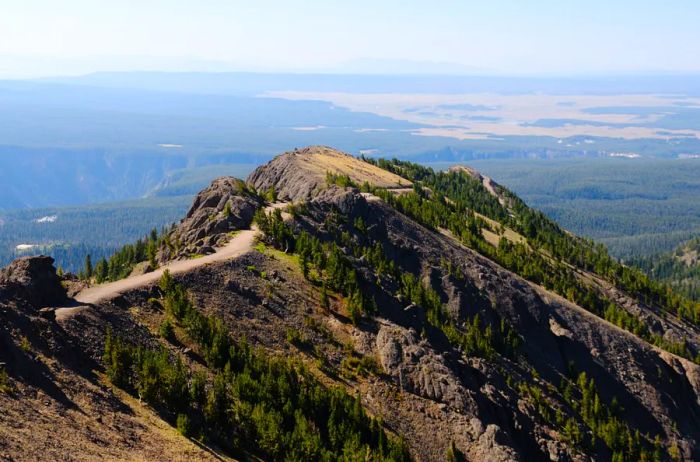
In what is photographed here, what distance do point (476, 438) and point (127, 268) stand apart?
50048mm

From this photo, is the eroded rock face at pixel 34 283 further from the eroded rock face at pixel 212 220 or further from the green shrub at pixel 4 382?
the eroded rock face at pixel 212 220

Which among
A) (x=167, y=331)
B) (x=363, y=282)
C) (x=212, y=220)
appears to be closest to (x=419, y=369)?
(x=363, y=282)

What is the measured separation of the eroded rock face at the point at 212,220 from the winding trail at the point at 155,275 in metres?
2.09

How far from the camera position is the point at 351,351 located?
69188 mm

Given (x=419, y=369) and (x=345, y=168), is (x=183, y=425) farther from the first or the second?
(x=345, y=168)

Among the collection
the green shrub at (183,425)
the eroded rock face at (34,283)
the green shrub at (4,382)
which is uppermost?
the eroded rock face at (34,283)

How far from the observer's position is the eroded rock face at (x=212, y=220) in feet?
284

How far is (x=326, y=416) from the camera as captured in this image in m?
57.6

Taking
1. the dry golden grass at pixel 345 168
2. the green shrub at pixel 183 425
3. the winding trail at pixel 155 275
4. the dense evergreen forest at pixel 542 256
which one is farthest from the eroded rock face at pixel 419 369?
the dry golden grass at pixel 345 168

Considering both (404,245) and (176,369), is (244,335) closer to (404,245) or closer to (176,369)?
(176,369)

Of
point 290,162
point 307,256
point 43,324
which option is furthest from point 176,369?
point 290,162

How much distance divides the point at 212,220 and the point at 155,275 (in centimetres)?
2412

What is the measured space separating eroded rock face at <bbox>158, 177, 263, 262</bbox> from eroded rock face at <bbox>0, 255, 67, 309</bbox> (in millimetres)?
19997

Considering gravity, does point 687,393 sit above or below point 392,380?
below
